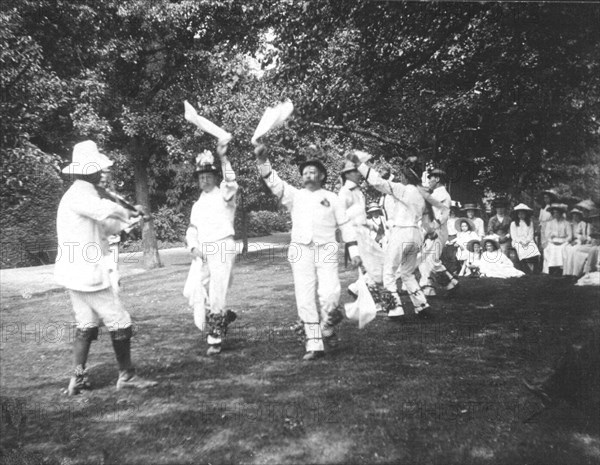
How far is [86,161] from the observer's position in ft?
15.0

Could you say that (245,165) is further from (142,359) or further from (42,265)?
(42,265)

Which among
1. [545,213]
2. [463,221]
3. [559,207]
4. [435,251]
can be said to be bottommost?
[435,251]

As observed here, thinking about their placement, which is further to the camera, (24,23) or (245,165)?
(245,165)

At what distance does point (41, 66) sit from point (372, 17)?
4.29 m

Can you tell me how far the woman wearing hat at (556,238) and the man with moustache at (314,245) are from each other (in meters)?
7.69

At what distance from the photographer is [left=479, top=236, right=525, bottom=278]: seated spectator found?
12.2 metres

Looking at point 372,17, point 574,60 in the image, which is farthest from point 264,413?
point 574,60

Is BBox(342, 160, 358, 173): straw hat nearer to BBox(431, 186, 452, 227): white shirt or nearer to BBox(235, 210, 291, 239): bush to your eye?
BBox(431, 186, 452, 227): white shirt

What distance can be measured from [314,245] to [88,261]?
8.05 ft

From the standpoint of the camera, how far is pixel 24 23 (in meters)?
6.05

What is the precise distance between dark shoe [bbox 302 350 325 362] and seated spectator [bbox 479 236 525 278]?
315 inches

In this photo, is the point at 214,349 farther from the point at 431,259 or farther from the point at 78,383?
the point at 431,259

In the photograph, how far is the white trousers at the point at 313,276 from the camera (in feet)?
18.9

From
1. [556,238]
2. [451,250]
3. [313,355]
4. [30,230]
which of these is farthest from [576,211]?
[30,230]
